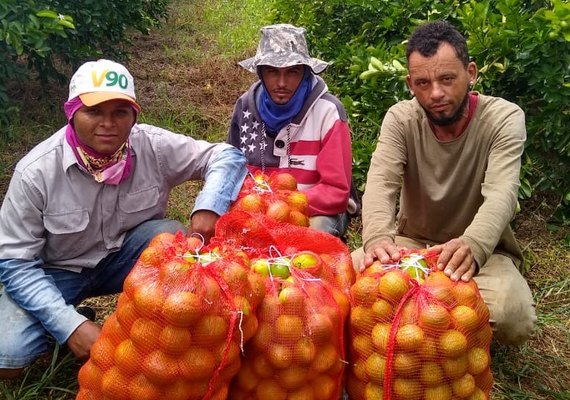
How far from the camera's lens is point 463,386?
6.60ft

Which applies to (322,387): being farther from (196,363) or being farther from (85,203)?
(85,203)

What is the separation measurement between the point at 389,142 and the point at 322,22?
363 cm

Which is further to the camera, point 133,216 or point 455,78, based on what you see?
point 133,216

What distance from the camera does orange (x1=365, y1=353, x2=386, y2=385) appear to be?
80.5 inches

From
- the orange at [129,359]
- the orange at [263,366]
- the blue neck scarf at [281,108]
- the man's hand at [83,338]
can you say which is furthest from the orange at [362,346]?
the blue neck scarf at [281,108]

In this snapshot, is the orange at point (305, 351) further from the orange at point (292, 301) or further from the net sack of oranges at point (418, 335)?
the net sack of oranges at point (418, 335)

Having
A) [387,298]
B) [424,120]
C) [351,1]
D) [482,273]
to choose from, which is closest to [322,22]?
[351,1]

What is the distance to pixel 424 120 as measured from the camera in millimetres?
2896

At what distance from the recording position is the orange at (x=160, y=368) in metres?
1.86

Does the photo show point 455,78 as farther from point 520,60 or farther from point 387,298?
point 520,60

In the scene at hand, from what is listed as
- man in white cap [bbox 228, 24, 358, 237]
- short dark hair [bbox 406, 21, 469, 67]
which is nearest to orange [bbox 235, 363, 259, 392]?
man in white cap [bbox 228, 24, 358, 237]

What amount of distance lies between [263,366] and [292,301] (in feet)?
0.75

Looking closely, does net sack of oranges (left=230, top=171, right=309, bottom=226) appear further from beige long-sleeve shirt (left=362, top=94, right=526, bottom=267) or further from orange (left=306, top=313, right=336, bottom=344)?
orange (left=306, top=313, right=336, bottom=344)

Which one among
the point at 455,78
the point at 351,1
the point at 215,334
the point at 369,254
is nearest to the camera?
the point at 215,334
